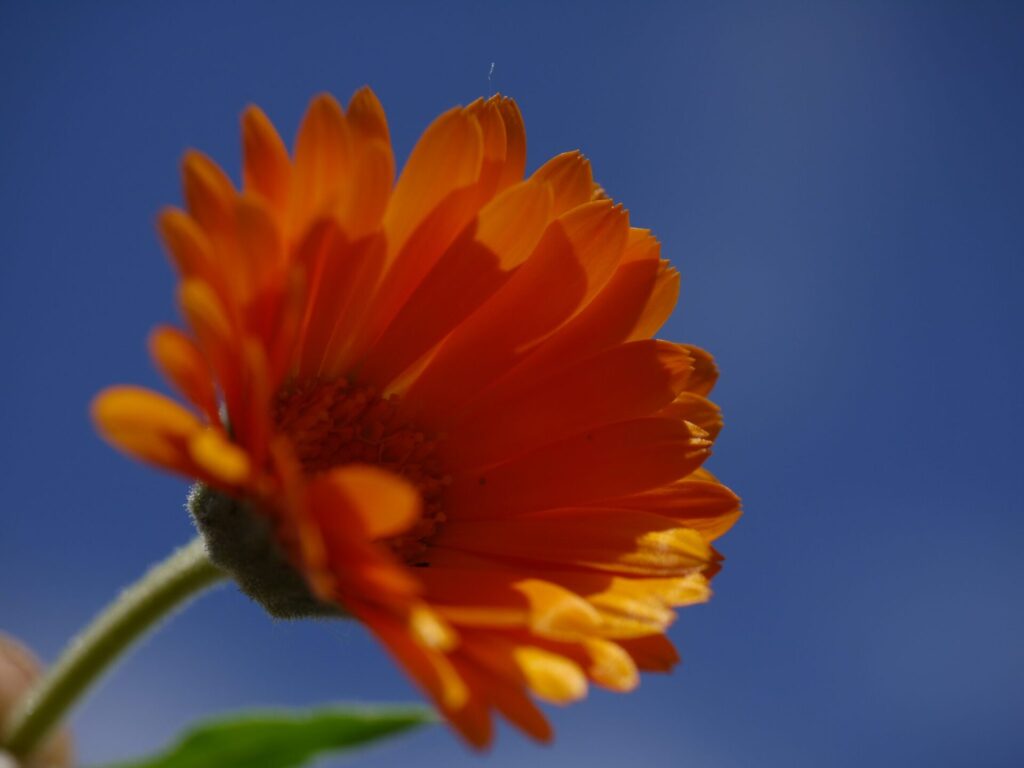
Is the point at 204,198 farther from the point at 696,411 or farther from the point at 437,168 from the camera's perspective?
the point at 696,411

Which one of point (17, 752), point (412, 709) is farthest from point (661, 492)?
point (17, 752)

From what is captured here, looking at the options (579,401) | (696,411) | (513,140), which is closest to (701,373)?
(696,411)

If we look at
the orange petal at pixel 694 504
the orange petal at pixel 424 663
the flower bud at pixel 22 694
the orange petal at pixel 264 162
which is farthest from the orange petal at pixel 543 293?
the flower bud at pixel 22 694

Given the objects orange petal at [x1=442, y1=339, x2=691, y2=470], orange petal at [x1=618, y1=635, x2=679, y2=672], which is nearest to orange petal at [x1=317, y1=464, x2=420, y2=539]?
orange petal at [x1=618, y1=635, x2=679, y2=672]

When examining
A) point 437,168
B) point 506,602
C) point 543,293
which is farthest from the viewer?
point 543,293

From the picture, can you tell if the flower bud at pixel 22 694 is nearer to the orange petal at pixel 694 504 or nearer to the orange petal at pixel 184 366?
the orange petal at pixel 184 366

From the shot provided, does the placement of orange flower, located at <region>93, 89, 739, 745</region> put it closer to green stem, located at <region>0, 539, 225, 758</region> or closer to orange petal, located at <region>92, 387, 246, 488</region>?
orange petal, located at <region>92, 387, 246, 488</region>
